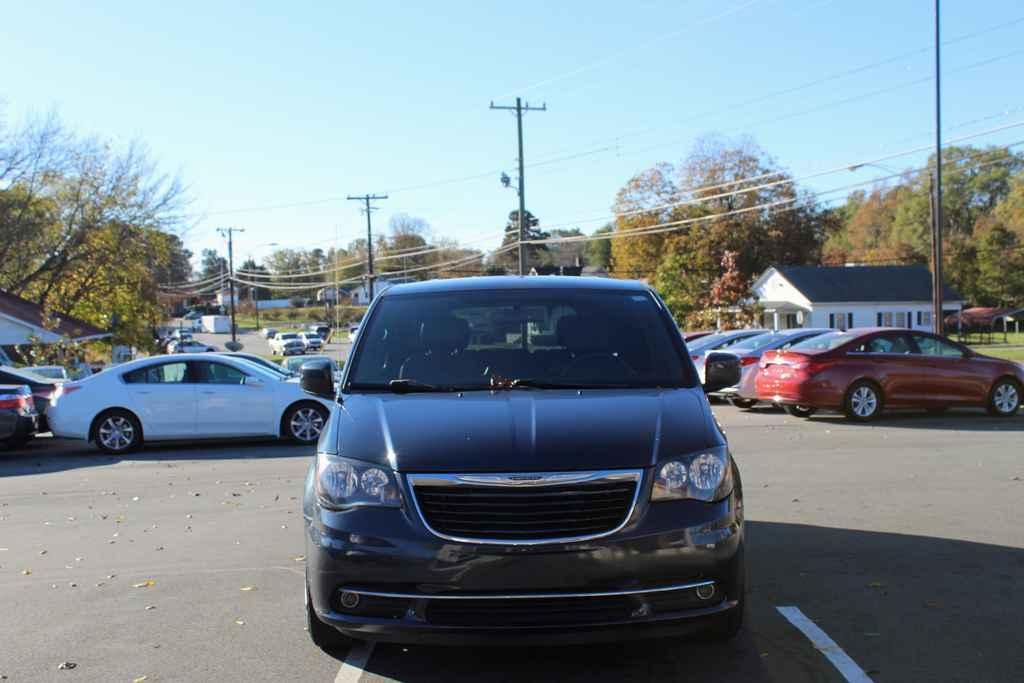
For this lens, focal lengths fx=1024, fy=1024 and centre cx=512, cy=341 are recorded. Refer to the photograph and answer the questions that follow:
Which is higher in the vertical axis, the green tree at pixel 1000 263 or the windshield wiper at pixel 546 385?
the green tree at pixel 1000 263

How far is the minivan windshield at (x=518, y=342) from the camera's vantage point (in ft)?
17.8

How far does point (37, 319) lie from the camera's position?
39.8m

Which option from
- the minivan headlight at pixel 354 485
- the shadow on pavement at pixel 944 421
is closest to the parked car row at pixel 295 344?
the shadow on pavement at pixel 944 421

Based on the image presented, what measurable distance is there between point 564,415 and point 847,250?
107944mm

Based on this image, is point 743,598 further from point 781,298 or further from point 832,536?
point 781,298

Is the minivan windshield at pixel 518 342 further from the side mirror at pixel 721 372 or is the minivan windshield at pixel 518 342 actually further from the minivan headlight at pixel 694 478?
the minivan headlight at pixel 694 478

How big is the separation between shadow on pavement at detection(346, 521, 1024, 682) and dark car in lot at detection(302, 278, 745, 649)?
331 mm

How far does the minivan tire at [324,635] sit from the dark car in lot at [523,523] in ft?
0.04

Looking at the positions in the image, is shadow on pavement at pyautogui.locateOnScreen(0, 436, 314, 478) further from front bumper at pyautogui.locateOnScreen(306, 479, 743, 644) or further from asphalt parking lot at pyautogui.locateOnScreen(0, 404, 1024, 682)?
front bumper at pyautogui.locateOnScreen(306, 479, 743, 644)

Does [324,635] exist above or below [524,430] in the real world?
below

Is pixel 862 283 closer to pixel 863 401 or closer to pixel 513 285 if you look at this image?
pixel 863 401

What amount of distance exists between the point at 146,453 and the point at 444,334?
10.2m

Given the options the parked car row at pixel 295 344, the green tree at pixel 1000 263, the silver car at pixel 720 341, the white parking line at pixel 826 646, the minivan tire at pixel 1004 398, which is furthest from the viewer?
the green tree at pixel 1000 263

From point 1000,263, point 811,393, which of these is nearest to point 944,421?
point 811,393
